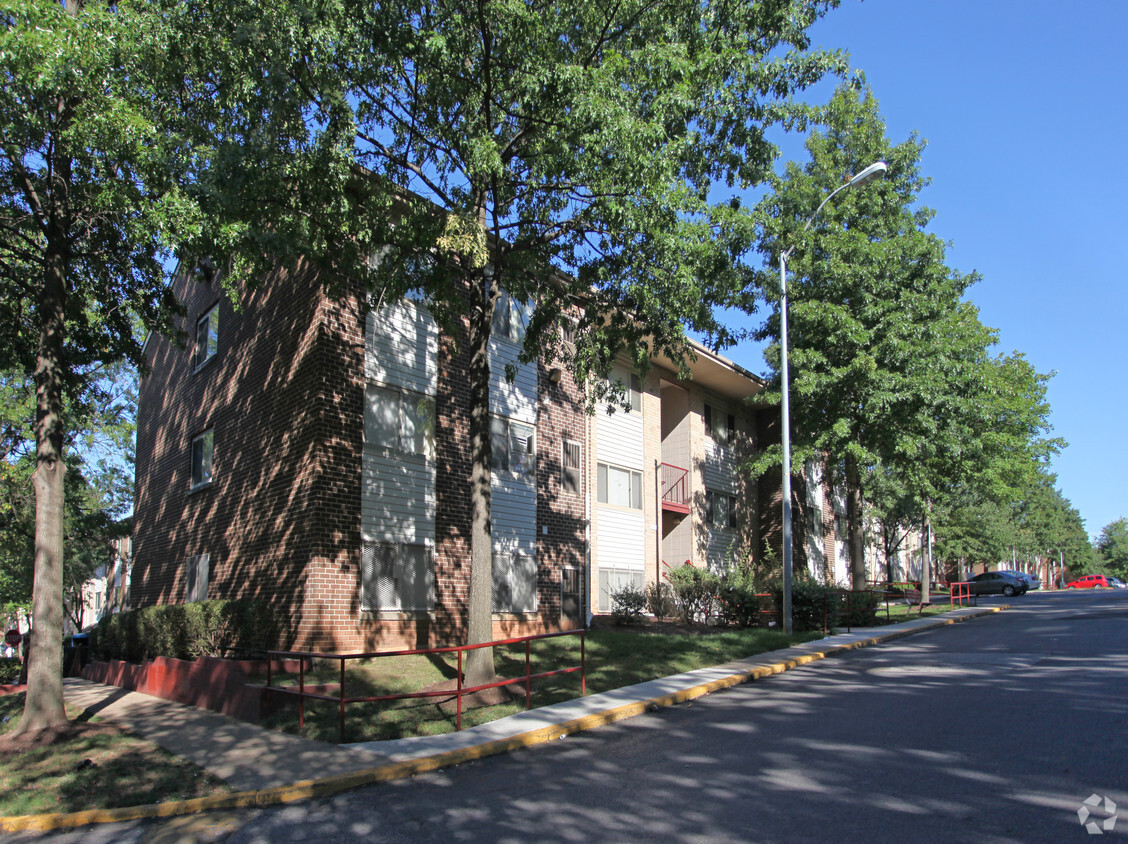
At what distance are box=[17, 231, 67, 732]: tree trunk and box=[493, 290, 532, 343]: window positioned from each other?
1025 cm

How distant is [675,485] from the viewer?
28.2m

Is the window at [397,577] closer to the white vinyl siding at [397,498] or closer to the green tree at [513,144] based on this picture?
the white vinyl siding at [397,498]

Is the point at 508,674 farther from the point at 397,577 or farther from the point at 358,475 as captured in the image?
the point at 358,475

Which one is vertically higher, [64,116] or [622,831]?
[64,116]

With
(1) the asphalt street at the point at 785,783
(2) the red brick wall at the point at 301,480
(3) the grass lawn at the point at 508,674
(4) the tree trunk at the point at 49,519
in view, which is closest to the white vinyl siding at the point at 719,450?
(2) the red brick wall at the point at 301,480

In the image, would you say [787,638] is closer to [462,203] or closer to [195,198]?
[462,203]

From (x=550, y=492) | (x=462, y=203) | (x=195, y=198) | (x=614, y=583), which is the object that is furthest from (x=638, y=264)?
(x=614, y=583)

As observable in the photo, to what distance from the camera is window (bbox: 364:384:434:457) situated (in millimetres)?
15883

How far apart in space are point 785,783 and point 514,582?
12449mm

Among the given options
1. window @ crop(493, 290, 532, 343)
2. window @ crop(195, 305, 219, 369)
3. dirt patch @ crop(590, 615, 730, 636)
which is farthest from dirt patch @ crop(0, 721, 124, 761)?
window @ crop(493, 290, 532, 343)

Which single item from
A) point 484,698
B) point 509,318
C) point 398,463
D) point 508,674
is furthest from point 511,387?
point 484,698

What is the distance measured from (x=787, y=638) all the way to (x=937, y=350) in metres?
11.6

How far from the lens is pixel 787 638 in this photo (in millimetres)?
17406

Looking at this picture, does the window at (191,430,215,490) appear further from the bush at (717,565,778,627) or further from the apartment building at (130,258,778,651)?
the bush at (717,565,778,627)
